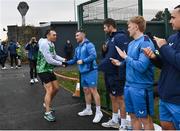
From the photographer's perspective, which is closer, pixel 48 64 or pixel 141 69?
pixel 141 69

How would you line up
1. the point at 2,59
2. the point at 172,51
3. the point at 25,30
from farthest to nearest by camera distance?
the point at 25,30 < the point at 2,59 < the point at 172,51

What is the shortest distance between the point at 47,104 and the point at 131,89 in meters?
3.18

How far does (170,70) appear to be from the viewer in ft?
15.3

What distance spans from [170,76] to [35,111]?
5287mm

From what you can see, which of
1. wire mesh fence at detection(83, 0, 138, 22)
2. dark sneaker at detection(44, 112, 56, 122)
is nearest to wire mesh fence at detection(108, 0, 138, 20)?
wire mesh fence at detection(83, 0, 138, 22)

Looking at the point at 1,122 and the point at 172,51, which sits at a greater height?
the point at 172,51

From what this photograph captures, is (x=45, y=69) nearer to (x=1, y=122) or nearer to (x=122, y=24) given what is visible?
(x=1, y=122)

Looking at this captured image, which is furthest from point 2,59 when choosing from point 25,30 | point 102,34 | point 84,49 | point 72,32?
point 84,49

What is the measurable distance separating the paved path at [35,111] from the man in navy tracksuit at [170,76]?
2.93m

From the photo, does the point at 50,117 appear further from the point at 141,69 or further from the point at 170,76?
the point at 170,76

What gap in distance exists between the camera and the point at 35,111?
936cm

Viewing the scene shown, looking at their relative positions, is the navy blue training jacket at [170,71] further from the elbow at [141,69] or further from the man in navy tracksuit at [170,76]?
the elbow at [141,69]

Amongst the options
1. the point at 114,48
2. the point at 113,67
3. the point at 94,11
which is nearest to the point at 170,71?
the point at 114,48

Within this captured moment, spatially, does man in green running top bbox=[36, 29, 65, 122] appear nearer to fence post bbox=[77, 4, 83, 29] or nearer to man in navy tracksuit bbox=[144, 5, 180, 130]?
fence post bbox=[77, 4, 83, 29]
